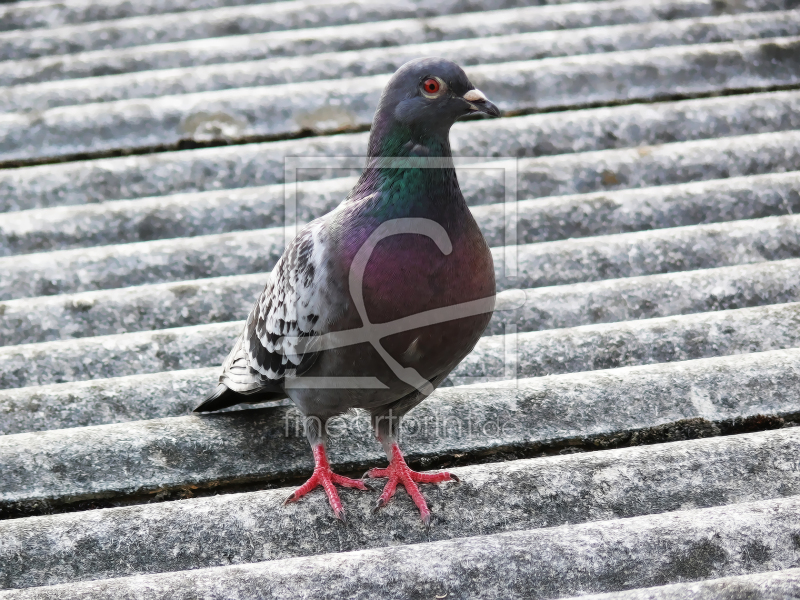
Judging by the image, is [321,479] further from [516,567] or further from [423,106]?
[423,106]

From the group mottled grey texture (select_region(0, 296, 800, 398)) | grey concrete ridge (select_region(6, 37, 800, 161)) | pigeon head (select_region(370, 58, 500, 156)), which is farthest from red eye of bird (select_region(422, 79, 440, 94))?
grey concrete ridge (select_region(6, 37, 800, 161))

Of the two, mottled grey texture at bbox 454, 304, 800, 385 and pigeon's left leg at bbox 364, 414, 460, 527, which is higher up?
mottled grey texture at bbox 454, 304, 800, 385

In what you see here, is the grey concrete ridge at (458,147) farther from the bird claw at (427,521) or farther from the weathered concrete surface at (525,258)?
the bird claw at (427,521)

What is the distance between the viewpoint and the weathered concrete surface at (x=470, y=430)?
2.44m

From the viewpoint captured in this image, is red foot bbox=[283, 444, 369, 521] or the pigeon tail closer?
red foot bbox=[283, 444, 369, 521]

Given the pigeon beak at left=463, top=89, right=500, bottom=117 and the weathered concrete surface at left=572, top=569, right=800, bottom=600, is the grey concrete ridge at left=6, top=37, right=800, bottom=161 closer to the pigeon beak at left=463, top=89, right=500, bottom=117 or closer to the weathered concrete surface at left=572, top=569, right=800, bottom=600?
the pigeon beak at left=463, top=89, right=500, bottom=117

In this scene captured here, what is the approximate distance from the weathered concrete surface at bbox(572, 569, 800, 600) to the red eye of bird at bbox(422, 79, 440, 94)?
1467mm

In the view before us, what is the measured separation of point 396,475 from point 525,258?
1.19m

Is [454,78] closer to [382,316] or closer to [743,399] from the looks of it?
[382,316]

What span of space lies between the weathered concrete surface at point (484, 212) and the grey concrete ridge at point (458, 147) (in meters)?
0.17

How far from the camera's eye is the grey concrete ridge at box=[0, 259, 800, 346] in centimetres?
306

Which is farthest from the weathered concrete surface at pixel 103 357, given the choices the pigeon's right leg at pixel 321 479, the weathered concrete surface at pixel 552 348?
the pigeon's right leg at pixel 321 479

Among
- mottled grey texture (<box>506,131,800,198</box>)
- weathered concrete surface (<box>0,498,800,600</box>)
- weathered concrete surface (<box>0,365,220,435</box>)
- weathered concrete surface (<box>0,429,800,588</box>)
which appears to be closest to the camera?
weathered concrete surface (<box>0,498,800,600</box>)

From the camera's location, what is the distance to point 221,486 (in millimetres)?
2516
